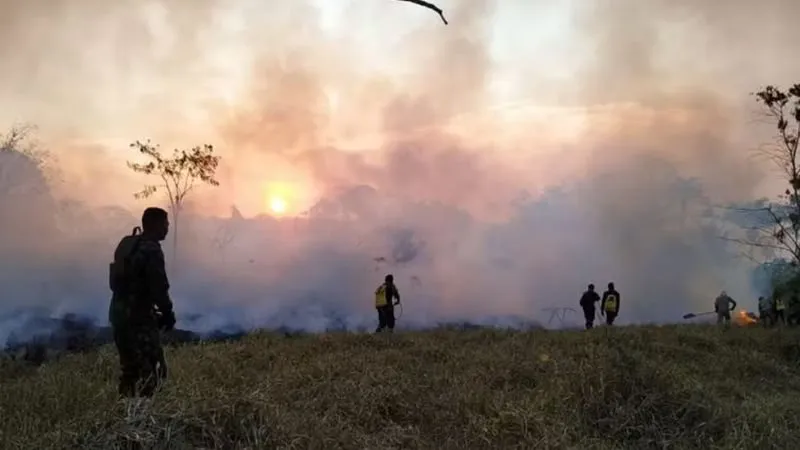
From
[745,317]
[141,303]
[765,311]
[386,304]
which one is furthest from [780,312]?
[141,303]

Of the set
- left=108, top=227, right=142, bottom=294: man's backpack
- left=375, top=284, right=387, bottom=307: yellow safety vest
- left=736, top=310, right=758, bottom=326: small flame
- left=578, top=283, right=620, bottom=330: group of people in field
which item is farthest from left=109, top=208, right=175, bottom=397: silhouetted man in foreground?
left=736, top=310, right=758, bottom=326: small flame

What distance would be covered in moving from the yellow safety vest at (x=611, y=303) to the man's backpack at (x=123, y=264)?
16.8 metres

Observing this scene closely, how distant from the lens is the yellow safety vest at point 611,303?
20859 millimetres

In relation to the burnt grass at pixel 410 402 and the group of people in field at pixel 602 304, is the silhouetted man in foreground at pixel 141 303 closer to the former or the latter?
the burnt grass at pixel 410 402

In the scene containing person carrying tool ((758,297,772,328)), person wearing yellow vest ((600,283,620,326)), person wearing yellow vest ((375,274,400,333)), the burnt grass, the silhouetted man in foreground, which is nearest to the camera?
the burnt grass

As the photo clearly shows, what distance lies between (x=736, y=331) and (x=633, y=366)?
11486 mm

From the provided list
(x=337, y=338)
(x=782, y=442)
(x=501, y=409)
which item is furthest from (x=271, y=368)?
(x=782, y=442)

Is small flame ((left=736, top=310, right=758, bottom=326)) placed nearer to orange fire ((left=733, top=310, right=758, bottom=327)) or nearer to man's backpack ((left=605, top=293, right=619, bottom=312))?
orange fire ((left=733, top=310, right=758, bottom=327))

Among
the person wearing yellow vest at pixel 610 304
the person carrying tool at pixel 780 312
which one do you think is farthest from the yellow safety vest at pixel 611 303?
the person carrying tool at pixel 780 312

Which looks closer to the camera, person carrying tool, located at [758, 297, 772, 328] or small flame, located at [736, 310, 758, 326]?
person carrying tool, located at [758, 297, 772, 328]

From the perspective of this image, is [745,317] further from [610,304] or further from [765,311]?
[610,304]

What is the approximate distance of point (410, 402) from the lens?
8.09 metres

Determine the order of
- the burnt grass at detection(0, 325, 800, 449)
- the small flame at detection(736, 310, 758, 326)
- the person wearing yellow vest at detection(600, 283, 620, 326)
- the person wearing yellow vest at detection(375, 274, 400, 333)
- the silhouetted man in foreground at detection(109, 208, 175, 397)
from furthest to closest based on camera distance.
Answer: the small flame at detection(736, 310, 758, 326) < the person wearing yellow vest at detection(600, 283, 620, 326) < the person wearing yellow vest at detection(375, 274, 400, 333) < the silhouetted man in foreground at detection(109, 208, 175, 397) < the burnt grass at detection(0, 325, 800, 449)

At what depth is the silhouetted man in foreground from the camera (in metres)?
6.38
